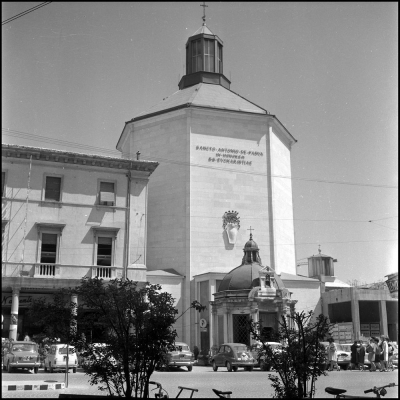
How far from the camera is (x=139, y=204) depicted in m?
37.4

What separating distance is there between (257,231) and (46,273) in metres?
17.5

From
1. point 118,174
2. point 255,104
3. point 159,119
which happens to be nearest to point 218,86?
point 255,104

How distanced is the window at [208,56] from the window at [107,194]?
824 inches

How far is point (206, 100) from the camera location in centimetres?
4725

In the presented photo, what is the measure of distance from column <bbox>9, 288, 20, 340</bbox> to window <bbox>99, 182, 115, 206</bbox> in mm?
7865

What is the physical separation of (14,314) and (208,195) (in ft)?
57.1

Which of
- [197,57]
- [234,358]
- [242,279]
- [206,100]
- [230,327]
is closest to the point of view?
[234,358]

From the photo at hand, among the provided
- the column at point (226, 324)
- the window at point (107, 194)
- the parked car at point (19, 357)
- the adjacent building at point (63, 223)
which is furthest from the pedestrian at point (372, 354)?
the window at point (107, 194)

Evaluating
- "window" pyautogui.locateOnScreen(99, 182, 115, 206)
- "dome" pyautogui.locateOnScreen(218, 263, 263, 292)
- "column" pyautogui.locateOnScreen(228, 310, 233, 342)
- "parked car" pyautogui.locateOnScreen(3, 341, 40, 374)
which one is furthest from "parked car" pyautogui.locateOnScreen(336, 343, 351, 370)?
"window" pyautogui.locateOnScreen(99, 182, 115, 206)

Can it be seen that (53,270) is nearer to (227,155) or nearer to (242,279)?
(242,279)

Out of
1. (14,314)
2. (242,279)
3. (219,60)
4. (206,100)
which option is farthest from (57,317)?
(219,60)

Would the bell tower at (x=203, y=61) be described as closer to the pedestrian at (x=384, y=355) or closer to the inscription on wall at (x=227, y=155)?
the inscription on wall at (x=227, y=155)

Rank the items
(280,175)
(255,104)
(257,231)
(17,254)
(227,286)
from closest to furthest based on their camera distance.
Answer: (17,254) → (227,286) → (257,231) → (280,175) → (255,104)

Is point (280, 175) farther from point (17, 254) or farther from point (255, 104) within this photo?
point (17, 254)
